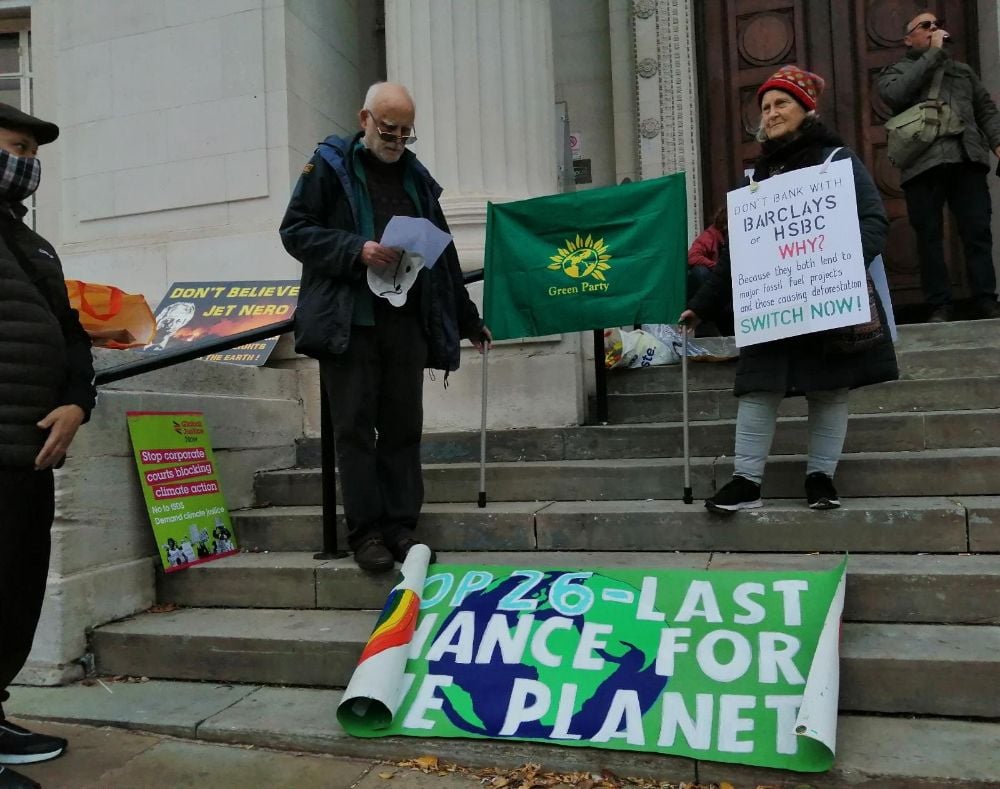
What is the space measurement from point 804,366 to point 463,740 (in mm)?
2038

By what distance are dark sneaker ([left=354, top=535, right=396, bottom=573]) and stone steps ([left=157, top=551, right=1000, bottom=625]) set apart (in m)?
0.06

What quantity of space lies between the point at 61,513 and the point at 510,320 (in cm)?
234

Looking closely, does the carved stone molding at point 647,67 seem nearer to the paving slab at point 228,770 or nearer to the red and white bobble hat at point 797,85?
the red and white bobble hat at point 797,85

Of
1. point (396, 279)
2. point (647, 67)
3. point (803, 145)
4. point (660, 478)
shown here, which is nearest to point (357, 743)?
point (396, 279)

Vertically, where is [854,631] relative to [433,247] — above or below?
below

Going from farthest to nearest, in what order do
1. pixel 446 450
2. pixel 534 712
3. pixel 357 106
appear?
pixel 357 106 → pixel 446 450 → pixel 534 712

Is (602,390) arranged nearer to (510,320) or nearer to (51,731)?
(510,320)

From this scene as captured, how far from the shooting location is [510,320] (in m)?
4.54

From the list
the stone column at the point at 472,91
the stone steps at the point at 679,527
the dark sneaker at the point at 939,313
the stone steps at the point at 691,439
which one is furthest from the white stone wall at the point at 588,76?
the stone steps at the point at 679,527

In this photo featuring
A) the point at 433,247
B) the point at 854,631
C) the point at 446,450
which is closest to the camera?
the point at 854,631

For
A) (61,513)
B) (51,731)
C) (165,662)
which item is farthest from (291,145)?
(51,731)

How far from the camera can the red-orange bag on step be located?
165 inches

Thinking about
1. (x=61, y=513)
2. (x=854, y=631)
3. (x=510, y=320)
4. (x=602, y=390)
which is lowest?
(x=854, y=631)

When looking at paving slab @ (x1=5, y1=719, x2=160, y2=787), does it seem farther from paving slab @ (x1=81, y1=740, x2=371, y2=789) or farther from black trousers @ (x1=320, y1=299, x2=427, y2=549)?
black trousers @ (x1=320, y1=299, x2=427, y2=549)
